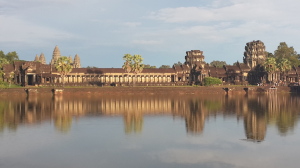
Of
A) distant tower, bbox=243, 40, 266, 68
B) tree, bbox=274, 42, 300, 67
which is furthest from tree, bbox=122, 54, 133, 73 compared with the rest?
tree, bbox=274, 42, 300, 67

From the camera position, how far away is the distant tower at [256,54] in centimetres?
10412

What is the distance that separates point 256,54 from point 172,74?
27.3 metres

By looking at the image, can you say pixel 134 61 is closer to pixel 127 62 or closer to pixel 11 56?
pixel 127 62

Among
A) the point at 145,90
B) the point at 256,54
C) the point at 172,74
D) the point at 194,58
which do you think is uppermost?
the point at 256,54

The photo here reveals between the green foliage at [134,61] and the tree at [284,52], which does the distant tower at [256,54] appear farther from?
the green foliage at [134,61]

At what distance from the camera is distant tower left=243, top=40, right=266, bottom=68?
104m

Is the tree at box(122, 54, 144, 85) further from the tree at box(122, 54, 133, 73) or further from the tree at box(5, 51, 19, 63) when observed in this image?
the tree at box(5, 51, 19, 63)

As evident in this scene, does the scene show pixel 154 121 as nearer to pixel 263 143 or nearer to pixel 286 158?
pixel 263 143

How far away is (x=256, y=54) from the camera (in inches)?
4114

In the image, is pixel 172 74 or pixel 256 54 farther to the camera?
pixel 256 54

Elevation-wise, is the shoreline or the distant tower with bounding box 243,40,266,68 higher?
the distant tower with bounding box 243,40,266,68

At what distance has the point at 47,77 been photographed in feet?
291

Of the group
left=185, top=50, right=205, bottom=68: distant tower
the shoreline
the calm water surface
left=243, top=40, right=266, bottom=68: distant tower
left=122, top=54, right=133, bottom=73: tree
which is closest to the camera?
the calm water surface

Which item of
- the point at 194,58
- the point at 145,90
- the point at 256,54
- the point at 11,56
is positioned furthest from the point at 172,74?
the point at 11,56
